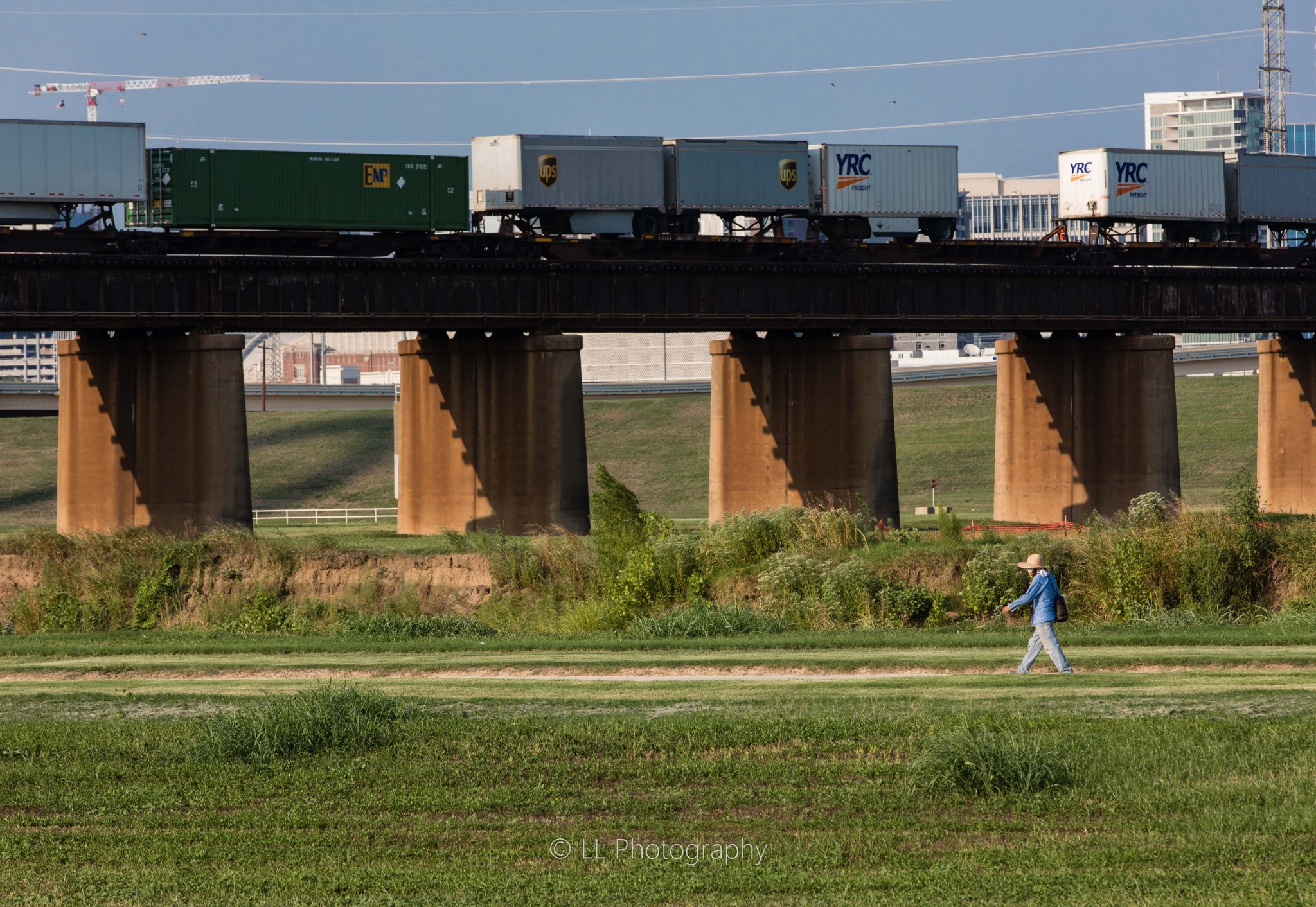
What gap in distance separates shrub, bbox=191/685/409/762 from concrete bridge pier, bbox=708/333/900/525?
36.9m

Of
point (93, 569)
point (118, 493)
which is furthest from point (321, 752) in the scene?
point (118, 493)

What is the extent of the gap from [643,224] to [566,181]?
3.51m

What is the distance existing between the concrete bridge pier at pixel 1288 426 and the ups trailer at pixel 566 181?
28.2 m

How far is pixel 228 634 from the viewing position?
26.6 meters

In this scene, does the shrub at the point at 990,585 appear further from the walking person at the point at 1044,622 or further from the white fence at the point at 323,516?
the white fence at the point at 323,516

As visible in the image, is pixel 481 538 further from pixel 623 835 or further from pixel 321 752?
pixel 623 835

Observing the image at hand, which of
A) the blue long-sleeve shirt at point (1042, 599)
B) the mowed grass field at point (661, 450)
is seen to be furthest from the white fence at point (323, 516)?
the blue long-sleeve shirt at point (1042, 599)

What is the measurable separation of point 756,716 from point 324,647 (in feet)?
34.2

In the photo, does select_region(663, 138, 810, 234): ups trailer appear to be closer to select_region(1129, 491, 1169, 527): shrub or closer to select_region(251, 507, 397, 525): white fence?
select_region(251, 507, 397, 525): white fence

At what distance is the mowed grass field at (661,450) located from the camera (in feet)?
286

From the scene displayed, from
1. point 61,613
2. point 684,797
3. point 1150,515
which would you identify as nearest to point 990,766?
point 684,797

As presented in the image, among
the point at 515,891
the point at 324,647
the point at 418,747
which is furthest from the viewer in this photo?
the point at 324,647

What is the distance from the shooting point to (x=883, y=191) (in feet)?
184

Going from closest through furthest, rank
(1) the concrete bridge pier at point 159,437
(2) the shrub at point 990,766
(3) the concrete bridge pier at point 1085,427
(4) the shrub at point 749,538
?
1. (2) the shrub at point 990,766
2. (4) the shrub at point 749,538
3. (1) the concrete bridge pier at point 159,437
4. (3) the concrete bridge pier at point 1085,427
